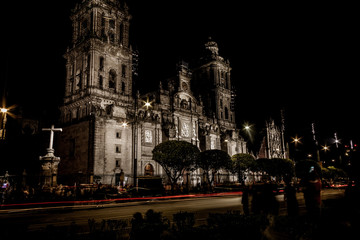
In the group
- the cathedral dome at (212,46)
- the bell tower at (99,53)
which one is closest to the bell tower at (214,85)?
the cathedral dome at (212,46)

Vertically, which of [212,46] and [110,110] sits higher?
[212,46]

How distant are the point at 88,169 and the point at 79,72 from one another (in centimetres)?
1839

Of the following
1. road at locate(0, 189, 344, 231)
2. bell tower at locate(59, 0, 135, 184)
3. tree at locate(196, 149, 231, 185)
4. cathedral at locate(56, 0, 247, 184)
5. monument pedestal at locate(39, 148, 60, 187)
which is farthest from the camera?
tree at locate(196, 149, 231, 185)

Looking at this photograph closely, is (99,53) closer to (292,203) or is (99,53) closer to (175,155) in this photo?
(175,155)

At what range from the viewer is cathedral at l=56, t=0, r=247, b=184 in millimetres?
42656

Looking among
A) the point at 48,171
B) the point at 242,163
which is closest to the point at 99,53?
the point at 48,171

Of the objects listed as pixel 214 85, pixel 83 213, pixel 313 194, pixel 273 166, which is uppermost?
pixel 214 85

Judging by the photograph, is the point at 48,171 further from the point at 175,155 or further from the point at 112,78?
the point at 112,78

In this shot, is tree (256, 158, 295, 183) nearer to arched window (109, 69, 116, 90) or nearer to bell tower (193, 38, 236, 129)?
bell tower (193, 38, 236, 129)

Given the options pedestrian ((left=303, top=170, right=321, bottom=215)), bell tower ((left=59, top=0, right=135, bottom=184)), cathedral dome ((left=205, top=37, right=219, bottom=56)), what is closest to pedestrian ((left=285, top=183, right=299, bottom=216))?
pedestrian ((left=303, top=170, right=321, bottom=215))

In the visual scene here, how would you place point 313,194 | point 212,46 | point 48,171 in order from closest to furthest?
point 313,194, point 48,171, point 212,46

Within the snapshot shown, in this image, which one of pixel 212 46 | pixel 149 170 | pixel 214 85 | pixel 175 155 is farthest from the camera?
pixel 212 46

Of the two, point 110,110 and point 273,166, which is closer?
point 110,110

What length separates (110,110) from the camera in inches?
1778
